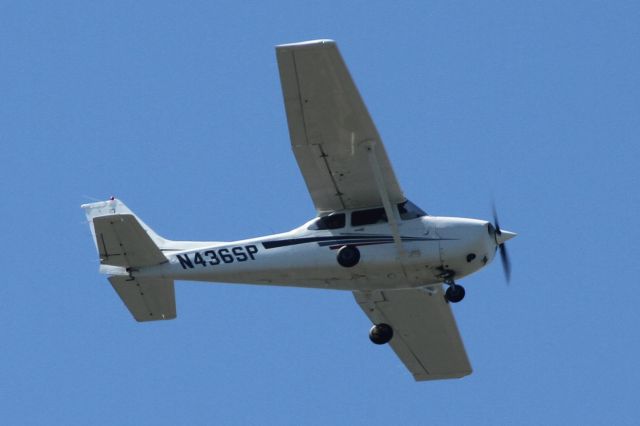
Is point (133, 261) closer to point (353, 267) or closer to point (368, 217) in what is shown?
point (353, 267)

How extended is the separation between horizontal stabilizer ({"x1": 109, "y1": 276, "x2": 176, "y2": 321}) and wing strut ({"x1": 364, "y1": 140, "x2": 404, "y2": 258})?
4.06 m

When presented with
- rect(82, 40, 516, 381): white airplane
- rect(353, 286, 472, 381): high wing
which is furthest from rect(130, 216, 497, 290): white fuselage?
rect(353, 286, 472, 381): high wing

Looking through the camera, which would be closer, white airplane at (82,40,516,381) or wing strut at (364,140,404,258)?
white airplane at (82,40,516,381)

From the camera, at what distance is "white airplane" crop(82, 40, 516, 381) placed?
20938mm

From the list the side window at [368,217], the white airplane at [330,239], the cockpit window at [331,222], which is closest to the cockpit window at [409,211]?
the white airplane at [330,239]

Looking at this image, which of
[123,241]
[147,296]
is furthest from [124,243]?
[147,296]

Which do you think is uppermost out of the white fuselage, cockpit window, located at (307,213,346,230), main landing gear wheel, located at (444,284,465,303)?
cockpit window, located at (307,213,346,230)

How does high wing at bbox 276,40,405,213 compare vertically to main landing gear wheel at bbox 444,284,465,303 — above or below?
above

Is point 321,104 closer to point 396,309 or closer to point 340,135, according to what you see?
point 340,135

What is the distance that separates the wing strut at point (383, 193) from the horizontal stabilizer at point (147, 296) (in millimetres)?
4056

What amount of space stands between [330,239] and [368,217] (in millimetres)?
710

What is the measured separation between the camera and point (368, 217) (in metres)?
22.4

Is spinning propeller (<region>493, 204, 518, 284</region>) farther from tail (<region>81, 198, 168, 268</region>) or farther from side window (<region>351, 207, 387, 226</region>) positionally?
tail (<region>81, 198, 168, 268</region>)

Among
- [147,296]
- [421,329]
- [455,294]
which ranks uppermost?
[147,296]
